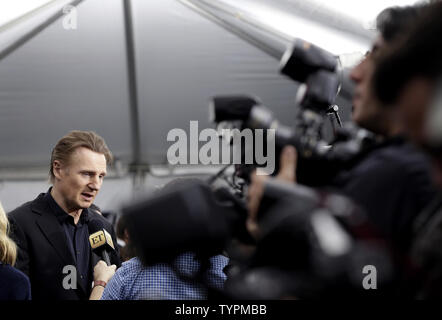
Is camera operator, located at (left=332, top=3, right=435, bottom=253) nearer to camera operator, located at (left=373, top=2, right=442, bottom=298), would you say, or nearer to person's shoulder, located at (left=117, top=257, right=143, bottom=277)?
camera operator, located at (left=373, top=2, right=442, bottom=298)

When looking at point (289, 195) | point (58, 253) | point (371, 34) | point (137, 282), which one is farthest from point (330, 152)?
point (371, 34)

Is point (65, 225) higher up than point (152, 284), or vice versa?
point (65, 225)

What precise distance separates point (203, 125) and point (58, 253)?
8.38 ft

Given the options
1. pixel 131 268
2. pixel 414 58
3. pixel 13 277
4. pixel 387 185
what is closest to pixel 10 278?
pixel 13 277

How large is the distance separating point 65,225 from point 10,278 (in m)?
0.44

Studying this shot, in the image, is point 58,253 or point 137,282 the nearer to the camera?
point 137,282

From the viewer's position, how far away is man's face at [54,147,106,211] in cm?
175

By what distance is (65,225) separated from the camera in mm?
1749

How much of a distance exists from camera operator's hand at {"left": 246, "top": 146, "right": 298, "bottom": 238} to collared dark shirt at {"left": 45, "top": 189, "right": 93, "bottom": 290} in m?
1.13

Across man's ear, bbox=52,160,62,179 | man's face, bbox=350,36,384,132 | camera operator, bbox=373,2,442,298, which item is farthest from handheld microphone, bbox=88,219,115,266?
camera operator, bbox=373,2,442,298

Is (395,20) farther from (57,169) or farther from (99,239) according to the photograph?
(57,169)

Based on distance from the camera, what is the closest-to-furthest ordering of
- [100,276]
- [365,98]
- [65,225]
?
[365,98] < [100,276] < [65,225]

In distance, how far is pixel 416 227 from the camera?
62 cm
